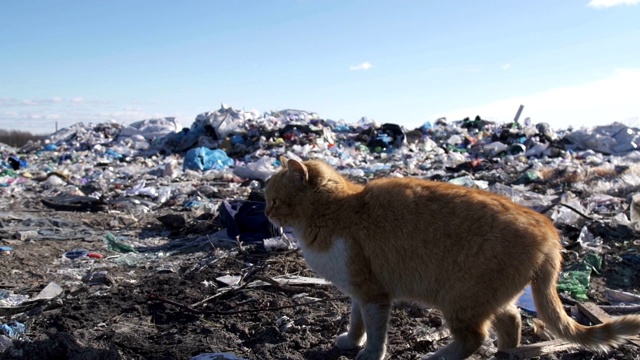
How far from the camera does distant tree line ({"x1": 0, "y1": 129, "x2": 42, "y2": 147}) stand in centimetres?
2920

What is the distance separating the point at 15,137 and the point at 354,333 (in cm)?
3258

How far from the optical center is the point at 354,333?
2799 millimetres

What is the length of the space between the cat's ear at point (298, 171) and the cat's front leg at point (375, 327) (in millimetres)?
656

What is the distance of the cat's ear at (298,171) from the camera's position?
268 centimetres

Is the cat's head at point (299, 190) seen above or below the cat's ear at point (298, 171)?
below

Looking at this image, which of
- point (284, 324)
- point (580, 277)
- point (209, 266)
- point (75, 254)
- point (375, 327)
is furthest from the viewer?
point (75, 254)

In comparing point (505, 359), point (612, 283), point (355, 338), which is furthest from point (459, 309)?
point (612, 283)

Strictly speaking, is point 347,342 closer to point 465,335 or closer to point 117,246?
point 465,335

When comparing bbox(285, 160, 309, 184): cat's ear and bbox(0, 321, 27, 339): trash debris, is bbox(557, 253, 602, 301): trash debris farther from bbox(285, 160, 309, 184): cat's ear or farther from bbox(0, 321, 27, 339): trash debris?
bbox(0, 321, 27, 339): trash debris

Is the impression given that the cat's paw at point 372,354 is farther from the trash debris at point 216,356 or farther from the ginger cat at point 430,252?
the trash debris at point 216,356

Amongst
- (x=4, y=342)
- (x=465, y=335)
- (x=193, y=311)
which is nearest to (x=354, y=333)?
(x=465, y=335)

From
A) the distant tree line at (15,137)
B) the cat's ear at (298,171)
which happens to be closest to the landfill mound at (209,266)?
the cat's ear at (298,171)

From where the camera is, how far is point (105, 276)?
4148 millimetres

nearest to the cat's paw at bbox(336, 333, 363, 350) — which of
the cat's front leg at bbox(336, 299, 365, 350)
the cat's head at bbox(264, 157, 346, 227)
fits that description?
the cat's front leg at bbox(336, 299, 365, 350)
